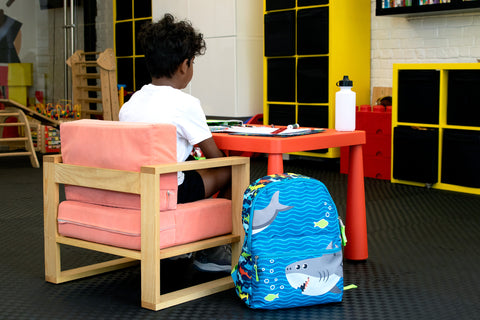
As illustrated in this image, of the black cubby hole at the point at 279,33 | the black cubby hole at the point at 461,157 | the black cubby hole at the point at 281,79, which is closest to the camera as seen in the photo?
the black cubby hole at the point at 461,157

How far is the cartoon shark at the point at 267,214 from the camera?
2.22 metres

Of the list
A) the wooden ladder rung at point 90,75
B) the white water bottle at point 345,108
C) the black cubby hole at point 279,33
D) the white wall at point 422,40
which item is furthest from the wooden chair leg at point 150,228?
the wooden ladder rung at point 90,75

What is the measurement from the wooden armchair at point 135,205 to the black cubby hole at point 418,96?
8.62 feet

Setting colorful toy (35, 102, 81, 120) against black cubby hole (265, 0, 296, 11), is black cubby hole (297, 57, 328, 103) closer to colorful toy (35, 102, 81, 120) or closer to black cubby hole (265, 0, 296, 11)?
black cubby hole (265, 0, 296, 11)

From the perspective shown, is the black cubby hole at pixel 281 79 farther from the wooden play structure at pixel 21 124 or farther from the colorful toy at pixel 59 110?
the colorful toy at pixel 59 110

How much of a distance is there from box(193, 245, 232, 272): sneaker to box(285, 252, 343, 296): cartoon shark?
1.72 feet

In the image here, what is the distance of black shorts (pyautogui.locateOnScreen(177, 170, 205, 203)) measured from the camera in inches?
97.6

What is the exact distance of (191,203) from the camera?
8.01 ft

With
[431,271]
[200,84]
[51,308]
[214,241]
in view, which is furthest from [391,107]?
[51,308]

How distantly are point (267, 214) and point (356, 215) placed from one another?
80cm

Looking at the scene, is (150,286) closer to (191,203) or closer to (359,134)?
(191,203)

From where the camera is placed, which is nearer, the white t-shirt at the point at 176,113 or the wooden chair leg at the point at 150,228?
the wooden chair leg at the point at 150,228

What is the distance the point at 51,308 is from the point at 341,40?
12.6 ft

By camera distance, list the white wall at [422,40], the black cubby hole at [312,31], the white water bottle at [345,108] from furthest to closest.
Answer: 1. the black cubby hole at [312,31]
2. the white wall at [422,40]
3. the white water bottle at [345,108]
